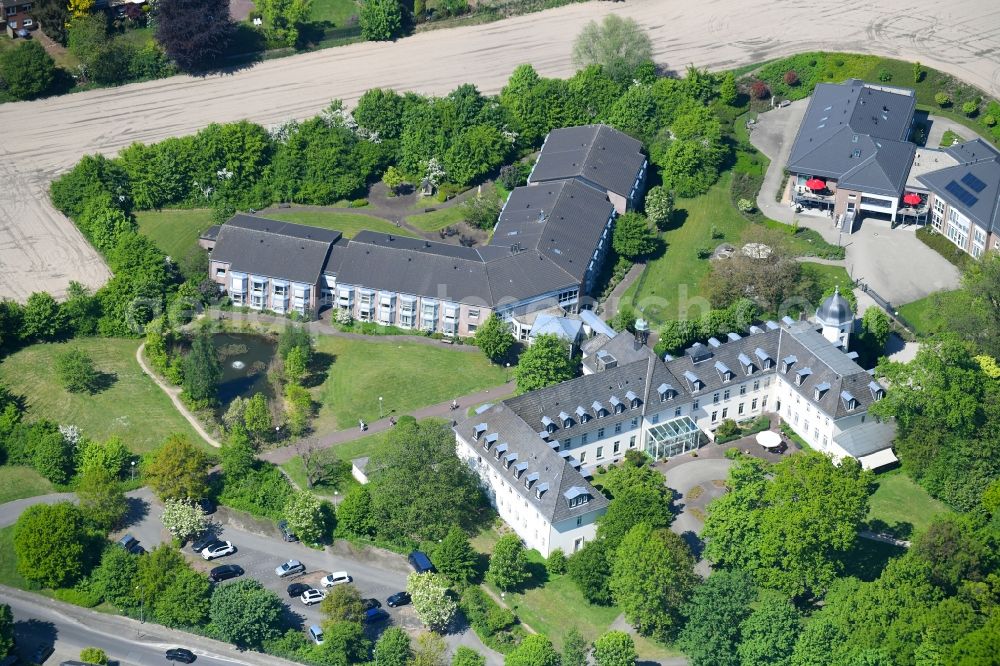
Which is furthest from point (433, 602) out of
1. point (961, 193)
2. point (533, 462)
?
point (961, 193)

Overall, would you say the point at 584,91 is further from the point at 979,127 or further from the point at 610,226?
the point at 979,127

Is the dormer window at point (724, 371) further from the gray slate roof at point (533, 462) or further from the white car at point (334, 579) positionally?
the white car at point (334, 579)

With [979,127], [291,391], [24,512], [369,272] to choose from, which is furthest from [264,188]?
[979,127]

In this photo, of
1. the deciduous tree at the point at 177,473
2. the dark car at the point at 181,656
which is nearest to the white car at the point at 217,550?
the deciduous tree at the point at 177,473

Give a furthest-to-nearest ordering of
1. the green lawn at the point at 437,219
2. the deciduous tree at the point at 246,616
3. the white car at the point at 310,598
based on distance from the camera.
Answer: the green lawn at the point at 437,219
the white car at the point at 310,598
the deciduous tree at the point at 246,616

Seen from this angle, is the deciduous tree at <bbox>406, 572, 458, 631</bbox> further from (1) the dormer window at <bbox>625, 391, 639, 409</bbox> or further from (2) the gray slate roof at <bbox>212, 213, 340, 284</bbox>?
(2) the gray slate roof at <bbox>212, 213, 340, 284</bbox>

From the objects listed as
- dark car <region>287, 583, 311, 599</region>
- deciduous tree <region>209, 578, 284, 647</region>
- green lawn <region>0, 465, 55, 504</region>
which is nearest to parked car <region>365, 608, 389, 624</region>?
dark car <region>287, 583, 311, 599</region>
